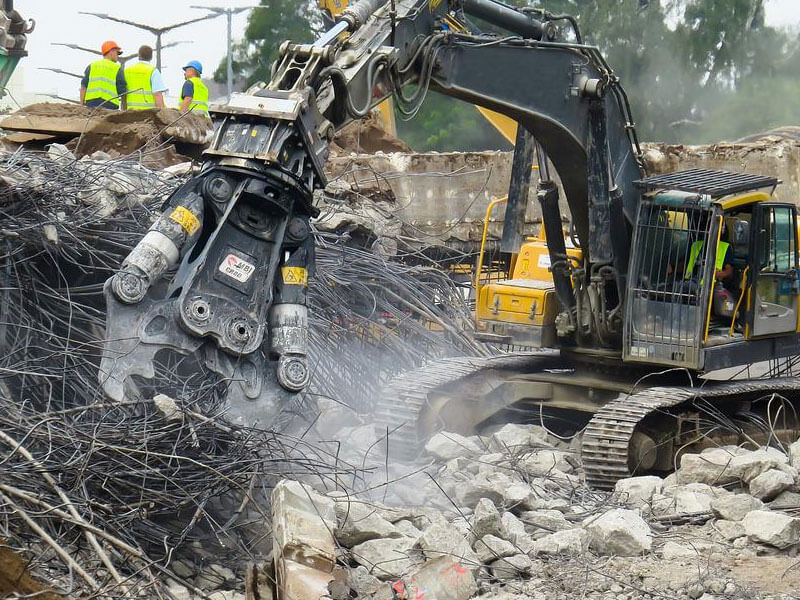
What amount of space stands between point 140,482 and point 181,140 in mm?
7220

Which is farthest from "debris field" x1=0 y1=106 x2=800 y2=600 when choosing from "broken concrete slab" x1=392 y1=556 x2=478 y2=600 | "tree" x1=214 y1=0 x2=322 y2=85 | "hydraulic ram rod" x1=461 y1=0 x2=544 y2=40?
"tree" x1=214 y1=0 x2=322 y2=85

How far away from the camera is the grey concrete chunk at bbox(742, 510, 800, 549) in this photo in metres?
6.09

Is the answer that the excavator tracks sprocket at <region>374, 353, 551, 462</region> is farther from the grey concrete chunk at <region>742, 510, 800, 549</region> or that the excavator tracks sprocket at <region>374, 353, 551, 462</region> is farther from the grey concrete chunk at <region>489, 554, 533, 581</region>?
the grey concrete chunk at <region>742, 510, 800, 549</region>

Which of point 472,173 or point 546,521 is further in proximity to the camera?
point 472,173

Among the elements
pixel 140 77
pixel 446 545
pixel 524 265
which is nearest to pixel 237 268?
pixel 446 545

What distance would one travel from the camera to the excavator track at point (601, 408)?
7.81 metres

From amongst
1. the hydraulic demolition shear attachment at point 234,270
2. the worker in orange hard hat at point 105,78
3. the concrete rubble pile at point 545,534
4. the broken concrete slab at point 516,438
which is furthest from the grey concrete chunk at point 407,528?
the worker in orange hard hat at point 105,78

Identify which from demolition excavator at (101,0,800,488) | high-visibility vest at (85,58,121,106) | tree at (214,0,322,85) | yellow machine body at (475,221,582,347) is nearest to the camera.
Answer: demolition excavator at (101,0,800,488)

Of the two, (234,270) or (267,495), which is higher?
(234,270)

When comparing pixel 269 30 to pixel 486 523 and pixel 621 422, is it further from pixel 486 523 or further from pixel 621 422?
pixel 486 523

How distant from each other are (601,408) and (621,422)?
0.39 meters

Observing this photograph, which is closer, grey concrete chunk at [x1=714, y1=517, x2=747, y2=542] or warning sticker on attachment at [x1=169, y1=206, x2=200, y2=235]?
warning sticker on attachment at [x1=169, y1=206, x2=200, y2=235]

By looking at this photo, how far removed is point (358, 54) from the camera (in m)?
6.69

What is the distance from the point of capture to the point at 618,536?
19.5 feet
